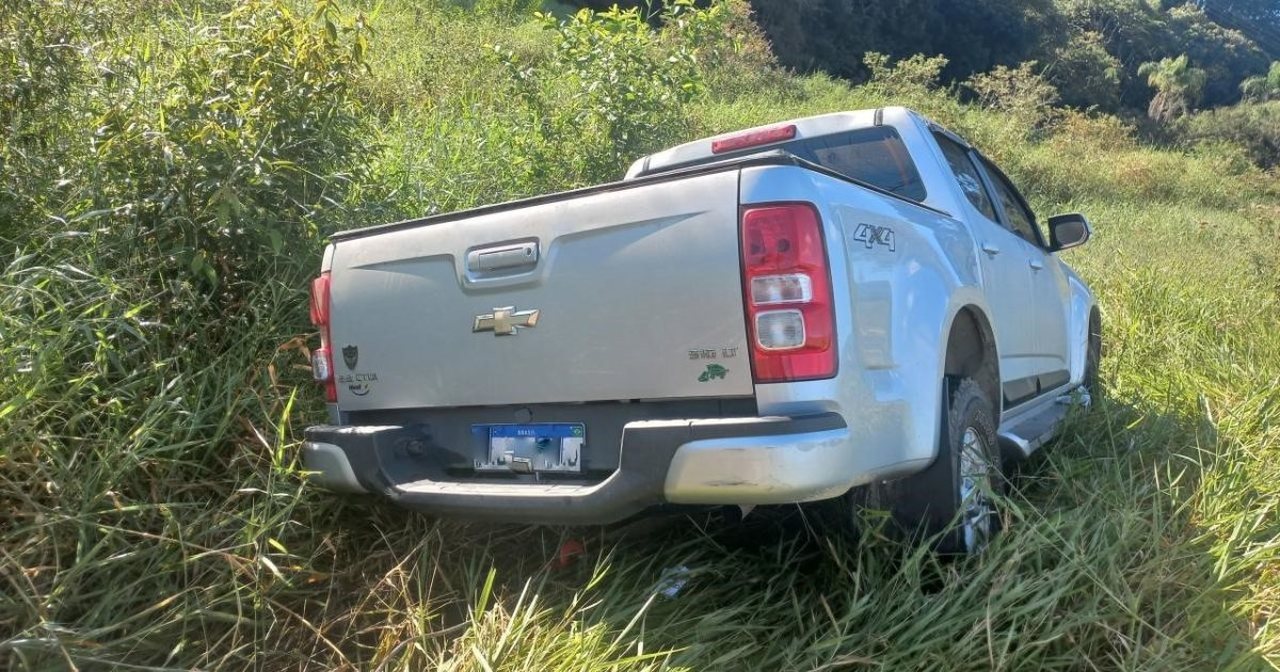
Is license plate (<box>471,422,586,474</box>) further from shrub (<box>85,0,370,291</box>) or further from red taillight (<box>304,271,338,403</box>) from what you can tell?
shrub (<box>85,0,370,291</box>)

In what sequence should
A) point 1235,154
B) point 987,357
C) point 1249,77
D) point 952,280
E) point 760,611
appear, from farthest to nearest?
point 1249,77 < point 1235,154 < point 987,357 < point 952,280 < point 760,611

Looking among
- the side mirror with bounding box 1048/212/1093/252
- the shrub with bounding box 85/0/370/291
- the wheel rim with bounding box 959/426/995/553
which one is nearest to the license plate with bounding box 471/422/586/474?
the wheel rim with bounding box 959/426/995/553

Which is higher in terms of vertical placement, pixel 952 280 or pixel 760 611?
pixel 952 280

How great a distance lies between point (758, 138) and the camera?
13.0 feet

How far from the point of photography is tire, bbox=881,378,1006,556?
290 cm

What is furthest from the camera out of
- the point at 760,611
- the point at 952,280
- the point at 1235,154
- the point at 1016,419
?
the point at 1235,154

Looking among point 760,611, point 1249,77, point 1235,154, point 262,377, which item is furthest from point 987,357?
point 1249,77

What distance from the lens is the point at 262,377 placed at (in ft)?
11.9

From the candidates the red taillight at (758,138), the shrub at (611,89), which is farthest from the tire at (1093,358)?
the shrub at (611,89)

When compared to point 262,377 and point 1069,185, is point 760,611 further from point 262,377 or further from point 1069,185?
point 1069,185

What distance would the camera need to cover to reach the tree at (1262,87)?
48.4 m

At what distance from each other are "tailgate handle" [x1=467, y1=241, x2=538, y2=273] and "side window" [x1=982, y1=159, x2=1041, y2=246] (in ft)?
9.60

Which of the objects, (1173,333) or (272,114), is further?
(1173,333)

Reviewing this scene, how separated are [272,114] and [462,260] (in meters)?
1.77
